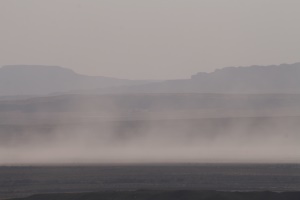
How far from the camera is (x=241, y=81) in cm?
13512

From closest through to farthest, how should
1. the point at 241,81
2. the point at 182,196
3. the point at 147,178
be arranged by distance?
the point at 182,196, the point at 147,178, the point at 241,81

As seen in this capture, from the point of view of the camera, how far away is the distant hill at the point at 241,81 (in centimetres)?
12306

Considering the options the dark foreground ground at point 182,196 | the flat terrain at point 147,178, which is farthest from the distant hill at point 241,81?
the dark foreground ground at point 182,196

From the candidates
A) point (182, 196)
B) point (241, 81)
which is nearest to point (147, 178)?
point (182, 196)

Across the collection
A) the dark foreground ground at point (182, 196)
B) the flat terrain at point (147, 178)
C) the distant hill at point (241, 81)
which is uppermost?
the distant hill at point (241, 81)

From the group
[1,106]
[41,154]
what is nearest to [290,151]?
[41,154]

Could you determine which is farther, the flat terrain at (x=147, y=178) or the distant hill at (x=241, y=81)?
the distant hill at (x=241, y=81)

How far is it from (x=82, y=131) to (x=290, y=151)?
2396cm

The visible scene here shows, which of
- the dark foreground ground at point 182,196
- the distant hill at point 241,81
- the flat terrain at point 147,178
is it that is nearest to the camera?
the dark foreground ground at point 182,196

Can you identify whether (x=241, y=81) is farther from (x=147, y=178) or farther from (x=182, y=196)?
(x=182, y=196)

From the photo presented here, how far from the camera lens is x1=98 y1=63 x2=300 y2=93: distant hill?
4845 inches

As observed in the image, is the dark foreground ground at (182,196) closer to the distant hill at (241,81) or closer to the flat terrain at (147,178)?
the flat terrain at (147,178)

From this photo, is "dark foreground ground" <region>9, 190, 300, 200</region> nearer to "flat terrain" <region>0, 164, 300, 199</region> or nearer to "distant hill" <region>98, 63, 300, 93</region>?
"flat terrain" <region>0, 164, 300, 199</region>

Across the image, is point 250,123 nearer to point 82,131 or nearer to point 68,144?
point 82,131
